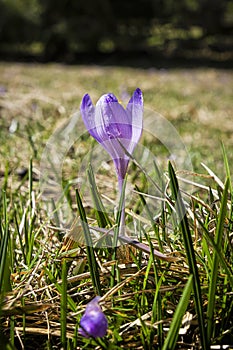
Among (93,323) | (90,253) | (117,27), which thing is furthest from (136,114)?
(117,27)

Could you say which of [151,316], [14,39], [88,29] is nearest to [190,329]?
[151,316]

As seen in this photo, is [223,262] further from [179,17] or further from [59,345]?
[179,17]

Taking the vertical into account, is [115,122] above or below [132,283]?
above

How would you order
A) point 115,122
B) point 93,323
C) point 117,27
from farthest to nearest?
point 117,27 < point 115,122 < point 93,323

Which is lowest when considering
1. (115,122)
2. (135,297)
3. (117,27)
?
(135,297)

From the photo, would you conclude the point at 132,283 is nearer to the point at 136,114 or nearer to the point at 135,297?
the point at 135,297

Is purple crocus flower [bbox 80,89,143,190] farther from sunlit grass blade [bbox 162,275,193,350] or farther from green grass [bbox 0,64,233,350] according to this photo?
sunlit grass blade [bbox 162,275,193,350]

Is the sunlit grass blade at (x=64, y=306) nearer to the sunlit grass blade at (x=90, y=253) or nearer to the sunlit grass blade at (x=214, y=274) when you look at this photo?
the sunlit grass blade at (x=90, y=253)
